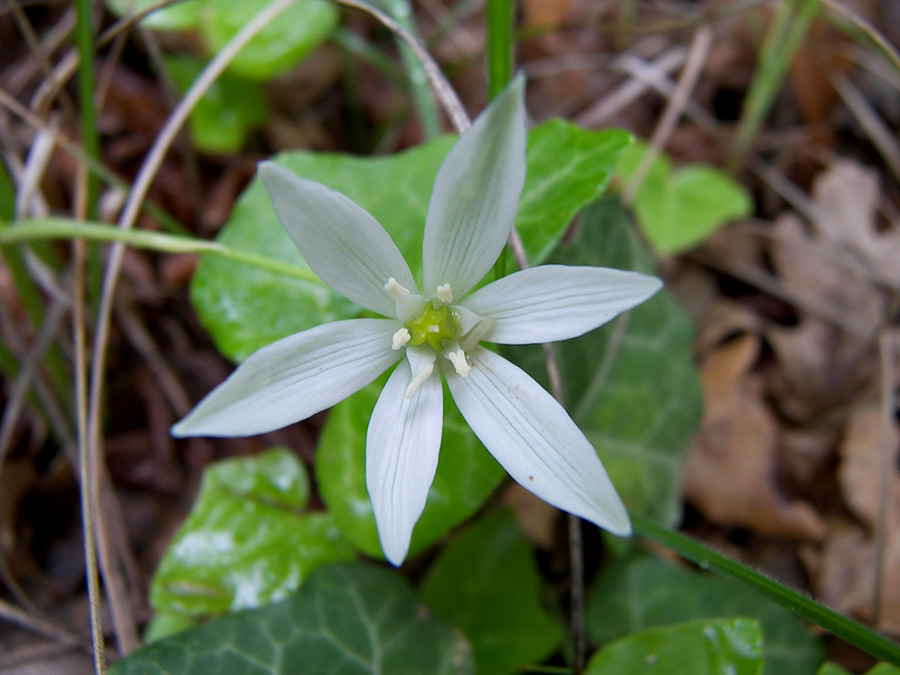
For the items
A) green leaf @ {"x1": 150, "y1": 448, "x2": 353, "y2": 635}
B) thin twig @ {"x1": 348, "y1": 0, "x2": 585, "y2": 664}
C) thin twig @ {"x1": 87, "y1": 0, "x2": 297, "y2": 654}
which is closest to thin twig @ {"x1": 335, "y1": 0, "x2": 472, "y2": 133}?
thin twig @ {"x1": 348, "y1": 0, "x2": 585, "y2": 664}

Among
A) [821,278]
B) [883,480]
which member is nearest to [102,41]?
[883,480]

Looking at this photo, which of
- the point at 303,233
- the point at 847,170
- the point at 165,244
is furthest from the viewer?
the point at 847,170

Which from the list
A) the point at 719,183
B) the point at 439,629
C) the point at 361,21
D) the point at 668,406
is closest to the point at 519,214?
the point at 668,406

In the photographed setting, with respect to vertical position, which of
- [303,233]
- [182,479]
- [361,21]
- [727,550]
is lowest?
[727,550]

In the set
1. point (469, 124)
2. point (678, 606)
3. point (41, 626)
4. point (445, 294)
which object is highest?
point (469, 124)

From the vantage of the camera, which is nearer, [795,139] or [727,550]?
[727,550]

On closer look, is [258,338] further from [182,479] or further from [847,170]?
[847,170]

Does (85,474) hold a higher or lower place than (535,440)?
lower

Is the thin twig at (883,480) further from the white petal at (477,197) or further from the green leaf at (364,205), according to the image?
the white petal at (477,197)

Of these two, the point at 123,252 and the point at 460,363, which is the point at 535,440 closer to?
the point at 460,363
